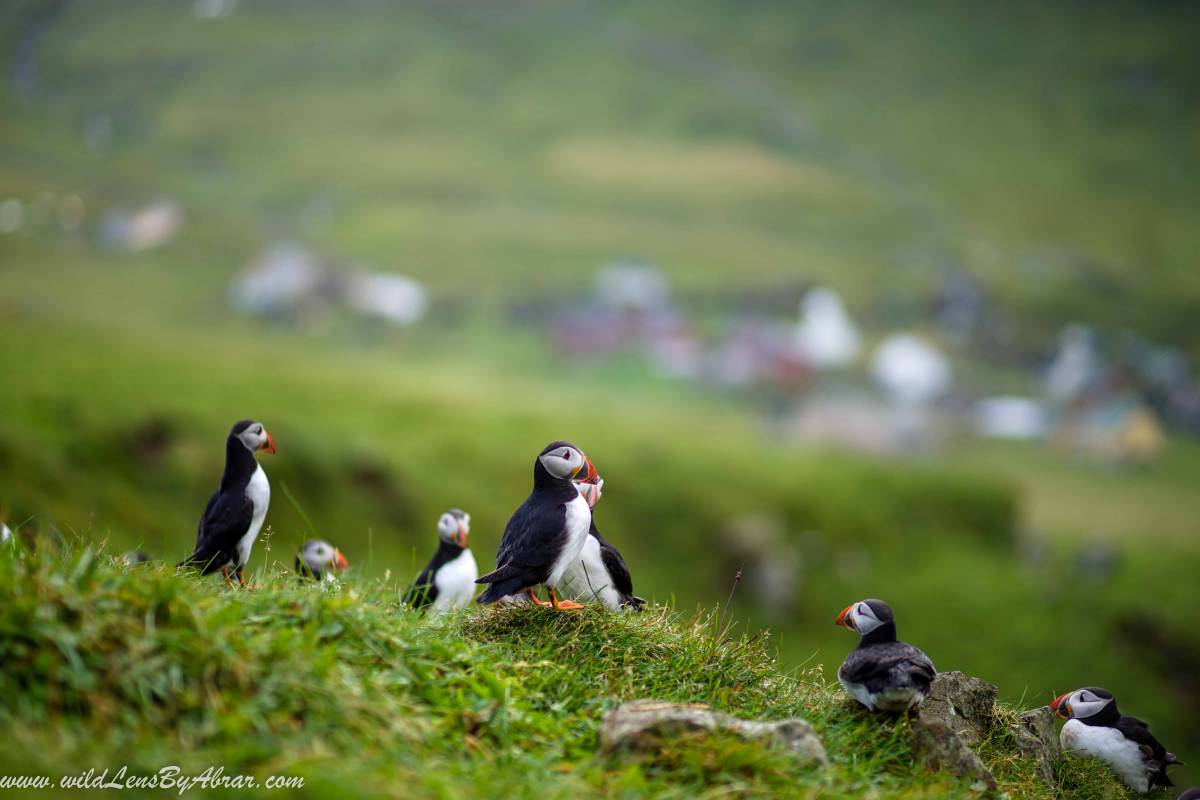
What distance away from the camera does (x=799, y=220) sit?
59156 millimetres

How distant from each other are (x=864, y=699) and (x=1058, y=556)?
33.3 metres

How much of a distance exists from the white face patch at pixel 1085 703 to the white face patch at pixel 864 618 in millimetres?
2344

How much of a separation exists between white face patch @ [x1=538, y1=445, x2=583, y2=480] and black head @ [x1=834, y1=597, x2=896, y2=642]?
5.91 ft

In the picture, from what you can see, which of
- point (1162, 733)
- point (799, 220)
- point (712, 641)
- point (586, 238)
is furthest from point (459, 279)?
point (712, 641)

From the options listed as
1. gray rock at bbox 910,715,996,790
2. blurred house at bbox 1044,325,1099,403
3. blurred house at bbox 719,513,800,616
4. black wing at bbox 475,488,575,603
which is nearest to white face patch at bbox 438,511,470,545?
black wing at bbox 475,488,575,603

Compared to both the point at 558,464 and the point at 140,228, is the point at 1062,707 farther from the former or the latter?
the point at 140,228

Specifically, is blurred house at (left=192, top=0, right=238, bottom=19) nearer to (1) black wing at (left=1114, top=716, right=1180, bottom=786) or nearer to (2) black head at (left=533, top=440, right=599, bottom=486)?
(2) black head at (left=533, top=440, right=599, bottom=486)

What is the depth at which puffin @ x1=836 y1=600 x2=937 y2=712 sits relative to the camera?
5.34 meters

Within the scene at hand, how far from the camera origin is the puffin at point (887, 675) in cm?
534

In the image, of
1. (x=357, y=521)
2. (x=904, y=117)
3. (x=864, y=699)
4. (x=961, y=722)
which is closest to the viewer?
(x=864, y=699)

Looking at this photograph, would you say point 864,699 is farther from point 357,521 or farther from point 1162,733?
point 1162,733

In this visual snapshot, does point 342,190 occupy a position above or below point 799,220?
below

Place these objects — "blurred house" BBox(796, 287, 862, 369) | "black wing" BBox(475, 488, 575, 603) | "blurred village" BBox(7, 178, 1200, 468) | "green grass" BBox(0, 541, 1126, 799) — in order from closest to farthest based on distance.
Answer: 1. "green grass" BBox(0, 541, 1126, 799)
2. "black wing" BBox(475, 488, 575, 603)
3. "blurred village" BBox(7, 178, 1200, 468)
4. "blurred house" BBox(796, 287, 862, 369)

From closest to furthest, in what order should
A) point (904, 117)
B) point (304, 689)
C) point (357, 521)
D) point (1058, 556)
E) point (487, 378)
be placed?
point (304, 689) → point (357, 521) → point (1058, 556) → point (487, 378) → point (904, 117)
